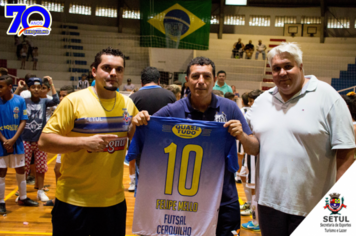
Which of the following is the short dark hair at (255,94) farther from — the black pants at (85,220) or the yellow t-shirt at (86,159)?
the black pants at (85,220)

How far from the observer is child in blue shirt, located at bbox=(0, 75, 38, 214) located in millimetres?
4273

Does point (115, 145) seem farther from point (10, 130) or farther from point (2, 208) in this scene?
point (2, 208)

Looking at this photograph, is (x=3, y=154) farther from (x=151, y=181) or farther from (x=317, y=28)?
(x=317, y=28)

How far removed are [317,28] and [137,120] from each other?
22839 millimetres

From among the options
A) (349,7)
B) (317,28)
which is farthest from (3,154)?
(349,7)

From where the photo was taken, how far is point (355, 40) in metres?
21.1

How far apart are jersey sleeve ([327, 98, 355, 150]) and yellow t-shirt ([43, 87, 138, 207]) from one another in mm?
1446

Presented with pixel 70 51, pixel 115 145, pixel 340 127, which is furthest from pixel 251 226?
pixel 70 51

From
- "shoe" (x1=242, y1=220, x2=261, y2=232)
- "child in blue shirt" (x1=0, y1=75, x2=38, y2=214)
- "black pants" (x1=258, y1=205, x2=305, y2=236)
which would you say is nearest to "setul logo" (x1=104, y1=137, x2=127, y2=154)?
"black pants" (x1=258, y1=205, x2=305, y2=236)

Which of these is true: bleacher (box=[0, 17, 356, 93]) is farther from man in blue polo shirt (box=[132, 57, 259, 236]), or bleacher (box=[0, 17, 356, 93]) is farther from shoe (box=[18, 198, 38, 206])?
man in blue polo shirt (box=[132, 57, 259, 236])

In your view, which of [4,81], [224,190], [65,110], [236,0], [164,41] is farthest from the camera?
[236,0]

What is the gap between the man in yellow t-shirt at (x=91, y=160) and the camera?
205cm

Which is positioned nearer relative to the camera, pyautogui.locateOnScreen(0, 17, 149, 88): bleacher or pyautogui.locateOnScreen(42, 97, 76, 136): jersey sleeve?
pyautogui.locateOnScreen(42, 97, 76, 136): jersey sleeve

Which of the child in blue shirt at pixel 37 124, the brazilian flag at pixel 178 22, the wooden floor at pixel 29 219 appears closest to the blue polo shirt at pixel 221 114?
the wooden floor at pixel 29 219
